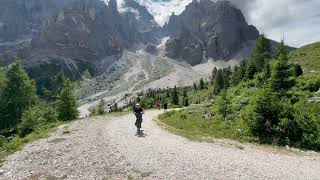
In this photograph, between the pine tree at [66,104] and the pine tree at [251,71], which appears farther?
the pine tree at [251,71]

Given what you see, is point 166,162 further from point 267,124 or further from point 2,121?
point 2,121

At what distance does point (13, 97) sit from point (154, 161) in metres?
78.1

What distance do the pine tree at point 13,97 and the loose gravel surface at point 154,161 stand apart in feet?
216

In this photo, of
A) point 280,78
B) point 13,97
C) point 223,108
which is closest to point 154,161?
point 223,108

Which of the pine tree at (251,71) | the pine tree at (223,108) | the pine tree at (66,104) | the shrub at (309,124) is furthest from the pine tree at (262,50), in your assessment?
the shrub at (309,124)

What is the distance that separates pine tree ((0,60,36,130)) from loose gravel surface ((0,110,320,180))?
216 ft

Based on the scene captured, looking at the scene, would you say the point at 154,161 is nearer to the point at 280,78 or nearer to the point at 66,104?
the point at 280,78

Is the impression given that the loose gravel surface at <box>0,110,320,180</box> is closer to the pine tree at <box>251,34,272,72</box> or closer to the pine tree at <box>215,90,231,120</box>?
the pine tree at <box>215,90,231,120</box>

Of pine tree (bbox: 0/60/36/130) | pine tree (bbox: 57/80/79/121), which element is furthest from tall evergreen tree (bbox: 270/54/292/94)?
pine tree (bbox: 0/60/36/130)

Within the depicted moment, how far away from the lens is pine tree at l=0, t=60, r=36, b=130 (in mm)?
92688

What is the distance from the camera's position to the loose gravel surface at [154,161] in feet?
64.8

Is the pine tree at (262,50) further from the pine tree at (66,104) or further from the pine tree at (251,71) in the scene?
the pine tree at (66,104)

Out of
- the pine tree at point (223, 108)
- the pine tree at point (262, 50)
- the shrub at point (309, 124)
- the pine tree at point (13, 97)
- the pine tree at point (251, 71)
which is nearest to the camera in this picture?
the shrub at point (309, 124)

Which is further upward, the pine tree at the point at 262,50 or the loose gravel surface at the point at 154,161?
the pine tree at the point at 262,50
